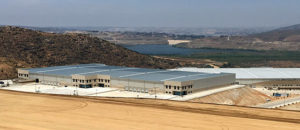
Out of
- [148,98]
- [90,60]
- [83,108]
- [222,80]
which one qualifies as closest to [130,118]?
[83,108]

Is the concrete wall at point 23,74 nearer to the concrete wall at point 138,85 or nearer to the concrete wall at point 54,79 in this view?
the concrete wall at point 54,79

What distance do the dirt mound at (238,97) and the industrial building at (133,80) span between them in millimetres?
5201

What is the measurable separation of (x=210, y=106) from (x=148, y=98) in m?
17.6

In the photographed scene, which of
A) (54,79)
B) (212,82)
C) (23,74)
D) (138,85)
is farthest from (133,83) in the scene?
(23,74)

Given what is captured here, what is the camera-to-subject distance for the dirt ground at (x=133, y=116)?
6231 cm

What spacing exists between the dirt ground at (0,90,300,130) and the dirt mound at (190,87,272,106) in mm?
18525

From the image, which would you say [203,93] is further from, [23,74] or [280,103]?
[23,74]

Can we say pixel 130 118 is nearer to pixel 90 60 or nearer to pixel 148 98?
pixel 148 98

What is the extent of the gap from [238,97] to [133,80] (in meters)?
25.6

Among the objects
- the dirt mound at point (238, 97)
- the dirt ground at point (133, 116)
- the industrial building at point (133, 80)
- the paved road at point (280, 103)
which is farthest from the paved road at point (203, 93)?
the paved road at point (280, 103)

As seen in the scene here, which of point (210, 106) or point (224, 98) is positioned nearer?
point (210, 106)

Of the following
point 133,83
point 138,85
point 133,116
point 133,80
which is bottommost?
point 133,116

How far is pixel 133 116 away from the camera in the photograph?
226 feet

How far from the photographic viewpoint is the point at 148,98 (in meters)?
92.2
